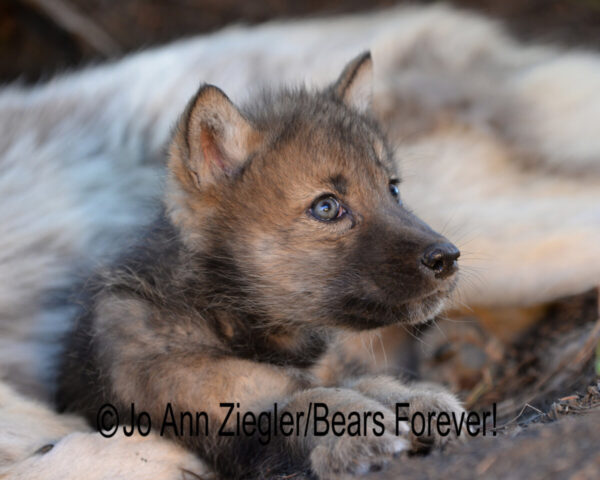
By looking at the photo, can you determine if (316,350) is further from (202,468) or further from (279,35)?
(279,35)

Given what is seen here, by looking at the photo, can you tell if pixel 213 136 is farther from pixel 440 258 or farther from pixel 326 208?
pixel 440 258

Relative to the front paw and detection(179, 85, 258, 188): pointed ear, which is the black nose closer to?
the front paw

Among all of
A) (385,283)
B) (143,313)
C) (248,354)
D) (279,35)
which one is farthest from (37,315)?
(279,35)

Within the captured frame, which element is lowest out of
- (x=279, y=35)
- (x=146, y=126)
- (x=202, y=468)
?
(x=202, y=468)

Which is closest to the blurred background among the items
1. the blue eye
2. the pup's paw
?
the blue eye

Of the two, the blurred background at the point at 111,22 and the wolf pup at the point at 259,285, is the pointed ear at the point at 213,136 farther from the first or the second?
the blurred background at the point at 111,22

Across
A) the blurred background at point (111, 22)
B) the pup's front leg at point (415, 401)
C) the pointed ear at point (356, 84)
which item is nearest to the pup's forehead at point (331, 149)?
the pointed ear at point (356, 84)

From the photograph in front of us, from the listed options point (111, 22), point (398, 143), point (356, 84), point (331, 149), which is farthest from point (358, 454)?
point (111, 22)
